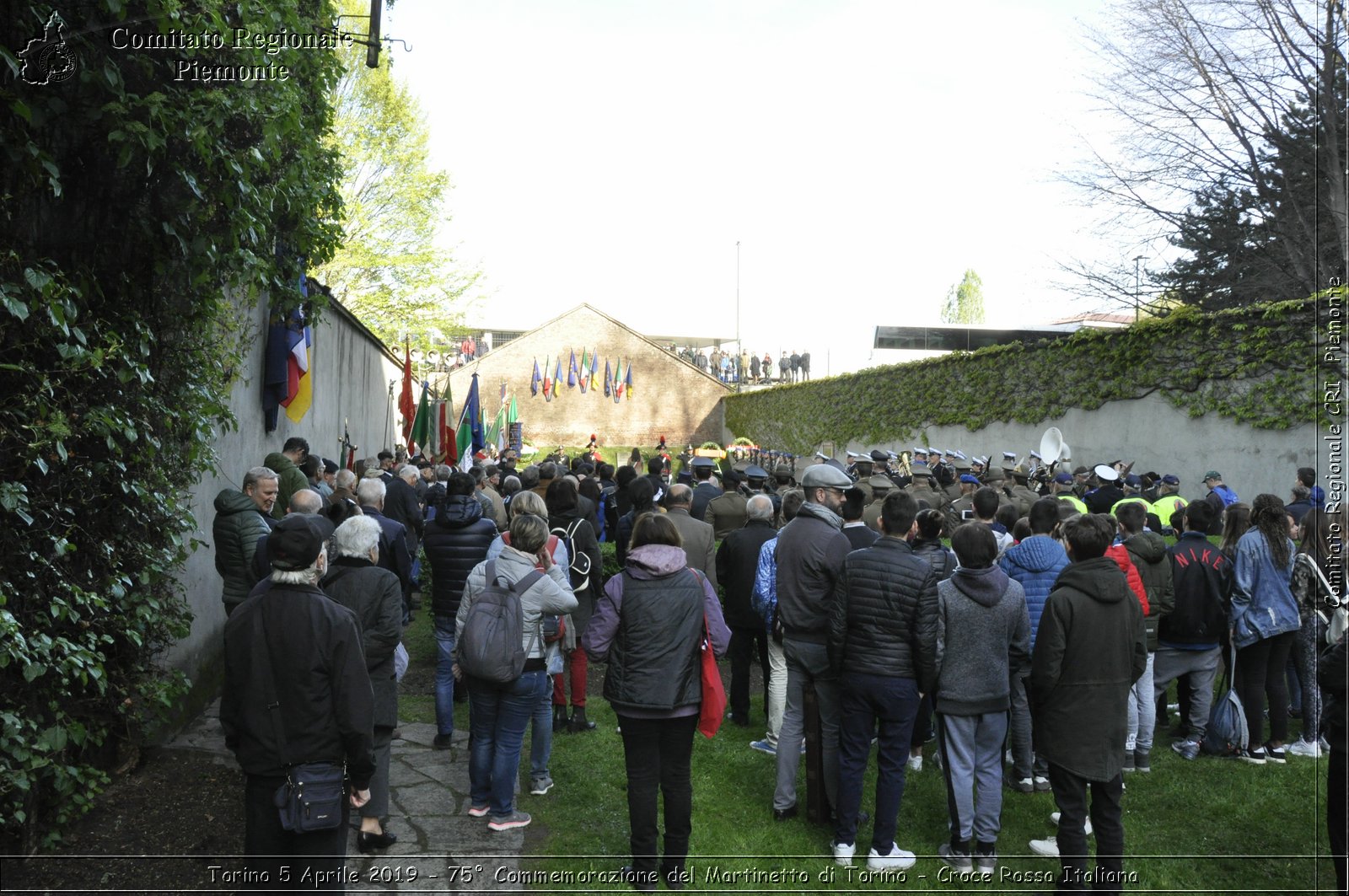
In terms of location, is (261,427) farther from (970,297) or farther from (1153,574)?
(970,297)

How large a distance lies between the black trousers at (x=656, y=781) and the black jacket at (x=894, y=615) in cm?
98

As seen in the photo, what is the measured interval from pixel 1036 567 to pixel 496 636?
3273mm

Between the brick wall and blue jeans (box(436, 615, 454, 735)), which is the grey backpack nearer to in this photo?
blue jeans (box(436, 615, 454, 735))

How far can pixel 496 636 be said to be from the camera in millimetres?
5207

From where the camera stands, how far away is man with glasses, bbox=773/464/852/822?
18.2 ft

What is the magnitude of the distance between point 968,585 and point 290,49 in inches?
216

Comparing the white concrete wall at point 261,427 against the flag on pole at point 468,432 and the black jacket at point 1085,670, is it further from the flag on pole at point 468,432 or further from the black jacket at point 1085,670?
the black jacket at point 1085,670

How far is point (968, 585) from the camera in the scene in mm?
5090

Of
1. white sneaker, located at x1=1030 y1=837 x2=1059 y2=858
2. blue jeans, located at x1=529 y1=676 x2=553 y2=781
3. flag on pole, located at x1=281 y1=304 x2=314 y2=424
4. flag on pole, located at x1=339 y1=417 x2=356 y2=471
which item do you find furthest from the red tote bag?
flag on pole, located at x1=339 y1=417 x2=356 y2=471

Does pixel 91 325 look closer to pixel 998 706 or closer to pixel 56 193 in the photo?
pixel 56 193

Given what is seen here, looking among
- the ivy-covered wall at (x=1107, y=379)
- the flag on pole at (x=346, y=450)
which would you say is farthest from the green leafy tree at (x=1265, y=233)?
the flag on pole at (x=346, y=450)

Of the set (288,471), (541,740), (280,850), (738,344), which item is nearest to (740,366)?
(738,344)

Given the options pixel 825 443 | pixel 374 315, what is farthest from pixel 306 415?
pixel 825 443

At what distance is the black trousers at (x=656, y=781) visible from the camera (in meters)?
4.82
